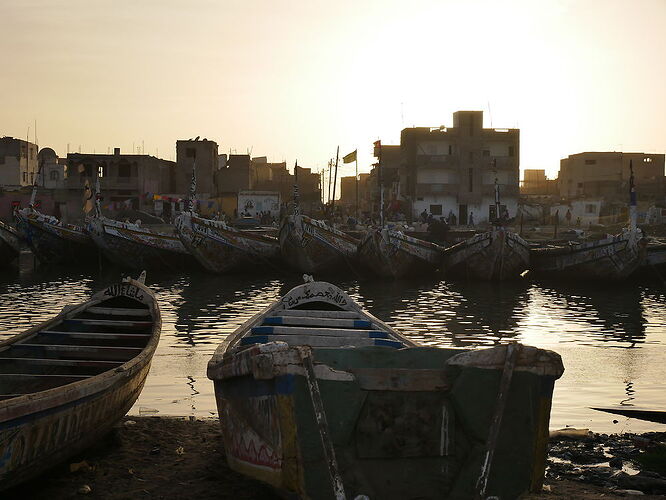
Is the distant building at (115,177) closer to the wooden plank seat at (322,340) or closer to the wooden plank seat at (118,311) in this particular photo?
the wooden plank seat at (118,311)

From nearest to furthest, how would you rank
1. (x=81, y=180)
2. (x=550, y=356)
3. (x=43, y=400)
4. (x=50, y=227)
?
(x=550, y=356)
(x=43, y=400)
(x=50, y=227)
(x=81, y=180)

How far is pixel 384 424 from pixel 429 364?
75 centimetres

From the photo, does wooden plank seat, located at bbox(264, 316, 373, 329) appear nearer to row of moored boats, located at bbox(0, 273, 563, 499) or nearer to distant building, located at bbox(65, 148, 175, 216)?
row of moored boats, located at bbox(0, 273, 563, 499)

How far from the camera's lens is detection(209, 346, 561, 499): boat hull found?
5398mm

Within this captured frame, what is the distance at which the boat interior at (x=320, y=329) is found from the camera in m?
8.54

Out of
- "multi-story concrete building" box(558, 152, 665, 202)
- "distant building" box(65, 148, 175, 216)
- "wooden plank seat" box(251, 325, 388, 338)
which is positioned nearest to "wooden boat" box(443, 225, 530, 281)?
"wooden plank seat" box(251, 325, 388, 338)

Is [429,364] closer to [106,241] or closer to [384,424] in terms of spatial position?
[384,424]

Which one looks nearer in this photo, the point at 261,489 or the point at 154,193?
the point at 261,489

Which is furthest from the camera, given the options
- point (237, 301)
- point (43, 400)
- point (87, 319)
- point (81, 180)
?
point (81, 180)

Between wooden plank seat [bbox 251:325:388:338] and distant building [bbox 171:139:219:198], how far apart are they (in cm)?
5911

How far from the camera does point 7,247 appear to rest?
35.0 meters

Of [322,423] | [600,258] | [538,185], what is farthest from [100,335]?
[538,185]

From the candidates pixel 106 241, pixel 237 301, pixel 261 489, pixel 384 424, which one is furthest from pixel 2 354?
pixel 106 241

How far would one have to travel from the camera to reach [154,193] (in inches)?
2505
